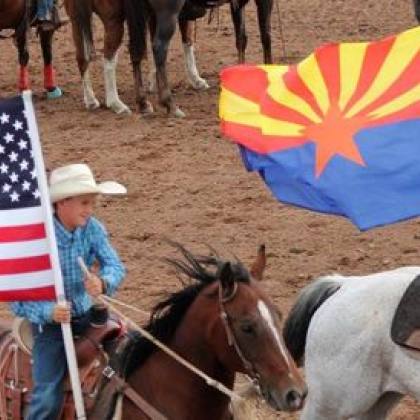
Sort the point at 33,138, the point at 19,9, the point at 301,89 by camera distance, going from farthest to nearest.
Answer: the point at 19,9
the point at 301,89
the point at 33,138

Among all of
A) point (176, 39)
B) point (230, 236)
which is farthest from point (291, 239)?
point (176, 39)

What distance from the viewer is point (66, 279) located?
18.9 feet

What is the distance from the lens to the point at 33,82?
1645cm

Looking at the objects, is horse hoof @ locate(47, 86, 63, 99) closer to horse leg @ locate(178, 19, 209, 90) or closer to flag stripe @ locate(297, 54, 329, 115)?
horse leg @ locate(178, 19, 209, 90)

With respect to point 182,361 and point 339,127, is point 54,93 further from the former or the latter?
point 182,361

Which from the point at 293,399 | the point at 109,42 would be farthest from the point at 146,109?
the point at 293,399

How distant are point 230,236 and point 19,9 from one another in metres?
5.23

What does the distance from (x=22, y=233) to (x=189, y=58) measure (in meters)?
9.81

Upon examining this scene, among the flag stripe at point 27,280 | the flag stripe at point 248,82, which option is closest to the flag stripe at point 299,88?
the flag stripe at point 248,82

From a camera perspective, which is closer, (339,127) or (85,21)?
(339,127)

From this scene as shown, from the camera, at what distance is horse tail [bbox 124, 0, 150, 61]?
13.8 metres

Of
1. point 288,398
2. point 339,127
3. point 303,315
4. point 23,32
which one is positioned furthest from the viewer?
point 23,32

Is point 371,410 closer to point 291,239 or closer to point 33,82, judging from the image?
point 291,239

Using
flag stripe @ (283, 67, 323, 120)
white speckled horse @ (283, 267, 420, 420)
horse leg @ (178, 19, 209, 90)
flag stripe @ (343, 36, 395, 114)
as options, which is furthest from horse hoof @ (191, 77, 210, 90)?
white speckled horse @ (283, 267, 420, 420)
